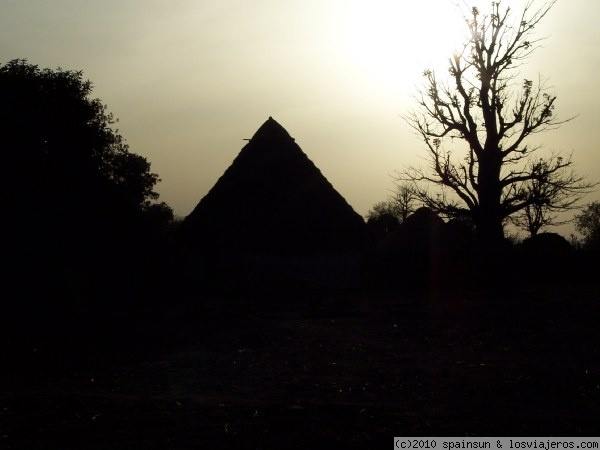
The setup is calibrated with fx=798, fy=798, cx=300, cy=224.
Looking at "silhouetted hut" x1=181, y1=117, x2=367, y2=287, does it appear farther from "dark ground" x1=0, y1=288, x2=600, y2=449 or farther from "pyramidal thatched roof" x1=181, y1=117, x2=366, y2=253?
"dark ground" x1=0, y1=288, x2=600, y2=449

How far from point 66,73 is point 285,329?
26.6 m

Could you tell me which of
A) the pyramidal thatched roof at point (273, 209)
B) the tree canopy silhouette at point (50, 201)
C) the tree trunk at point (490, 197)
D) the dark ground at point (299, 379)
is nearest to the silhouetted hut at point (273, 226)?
the pyramidal thatched roof at point (273, 209)

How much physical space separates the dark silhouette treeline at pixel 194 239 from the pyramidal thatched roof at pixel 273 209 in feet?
0.17

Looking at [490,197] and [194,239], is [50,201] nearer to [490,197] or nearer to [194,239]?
[194,239]

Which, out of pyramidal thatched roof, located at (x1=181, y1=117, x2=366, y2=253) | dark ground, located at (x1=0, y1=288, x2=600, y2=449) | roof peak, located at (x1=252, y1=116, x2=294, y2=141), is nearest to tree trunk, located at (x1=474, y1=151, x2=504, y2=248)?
pyramidal thatched roof, located at (x1=181, y1=117, x2=366, y2=253)

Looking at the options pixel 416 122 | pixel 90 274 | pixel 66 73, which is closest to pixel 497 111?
pixel 416 122

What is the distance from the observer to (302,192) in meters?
33.1

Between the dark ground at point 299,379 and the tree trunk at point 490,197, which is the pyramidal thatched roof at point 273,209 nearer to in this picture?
the tree trunk at point 490,197

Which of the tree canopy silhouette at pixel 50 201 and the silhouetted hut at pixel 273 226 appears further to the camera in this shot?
the silhouetted hut at pixel 273 226

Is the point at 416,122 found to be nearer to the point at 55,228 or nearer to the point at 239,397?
the point at 55,228

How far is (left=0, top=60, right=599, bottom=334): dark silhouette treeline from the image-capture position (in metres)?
28.0

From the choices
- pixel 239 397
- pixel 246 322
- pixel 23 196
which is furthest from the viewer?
pixel 23 196

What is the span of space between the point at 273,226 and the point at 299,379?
20355 millimetres

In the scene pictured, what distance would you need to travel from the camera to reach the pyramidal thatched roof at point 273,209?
3216cm
